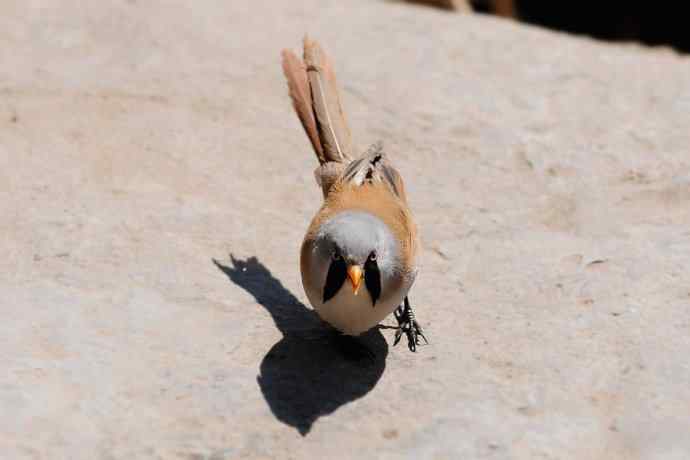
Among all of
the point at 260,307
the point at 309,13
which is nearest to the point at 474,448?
the point at 260,307

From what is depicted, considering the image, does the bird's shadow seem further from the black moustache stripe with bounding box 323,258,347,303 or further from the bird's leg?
the black moustache stripe with bounding box 323,258,347,303

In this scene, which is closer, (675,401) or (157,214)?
(675,401)

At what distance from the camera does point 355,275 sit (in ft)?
12.8

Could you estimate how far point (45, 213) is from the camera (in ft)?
17.2

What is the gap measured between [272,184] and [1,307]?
171 cm

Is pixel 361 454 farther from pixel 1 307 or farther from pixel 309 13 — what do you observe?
pixel 309 13

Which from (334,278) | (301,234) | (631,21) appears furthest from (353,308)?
(631,21)

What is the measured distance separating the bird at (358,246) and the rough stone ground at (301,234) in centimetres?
A: 35

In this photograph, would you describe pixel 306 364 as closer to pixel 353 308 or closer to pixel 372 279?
pixel 353 308

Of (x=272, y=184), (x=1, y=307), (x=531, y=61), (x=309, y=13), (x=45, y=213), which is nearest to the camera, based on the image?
(x=1, y=307)

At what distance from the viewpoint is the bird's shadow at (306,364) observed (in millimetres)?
4164

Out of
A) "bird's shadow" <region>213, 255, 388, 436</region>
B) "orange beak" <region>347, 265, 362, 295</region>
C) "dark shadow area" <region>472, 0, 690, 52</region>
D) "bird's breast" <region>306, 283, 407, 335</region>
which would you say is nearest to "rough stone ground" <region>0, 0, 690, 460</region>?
"bird's shadow" <region>213, 255, 388, 436</region>

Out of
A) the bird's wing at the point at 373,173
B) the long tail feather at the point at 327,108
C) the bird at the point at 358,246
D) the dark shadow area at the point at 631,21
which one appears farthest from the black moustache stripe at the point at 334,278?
the dark shadow area at the point at 631,21

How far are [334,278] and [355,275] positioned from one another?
16cm
